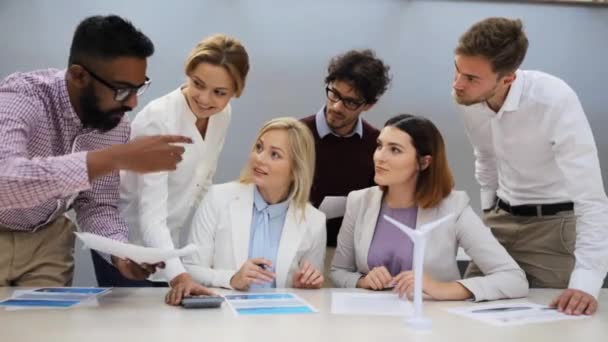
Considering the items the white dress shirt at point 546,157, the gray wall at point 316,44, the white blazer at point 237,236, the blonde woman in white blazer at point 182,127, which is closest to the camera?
the white dress shirt at point 546,157

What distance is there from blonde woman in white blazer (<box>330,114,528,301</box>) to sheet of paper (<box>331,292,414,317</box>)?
0.13 metres

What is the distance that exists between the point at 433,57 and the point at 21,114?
2.77 meters

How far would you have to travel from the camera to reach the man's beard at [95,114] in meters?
2.09

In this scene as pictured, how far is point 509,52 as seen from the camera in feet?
8.17

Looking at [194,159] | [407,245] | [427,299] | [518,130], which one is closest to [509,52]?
[518,130]

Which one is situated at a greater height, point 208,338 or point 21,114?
point 21,114

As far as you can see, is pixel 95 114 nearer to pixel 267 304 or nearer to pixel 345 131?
pixel 267 304

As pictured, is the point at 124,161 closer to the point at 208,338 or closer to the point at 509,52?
the point at 208,338

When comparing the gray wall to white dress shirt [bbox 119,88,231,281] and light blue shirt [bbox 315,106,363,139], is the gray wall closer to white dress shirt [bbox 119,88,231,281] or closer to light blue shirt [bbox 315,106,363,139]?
light blue shirt [bbox 315,106,363,139]

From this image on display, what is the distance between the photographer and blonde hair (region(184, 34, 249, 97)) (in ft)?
8.07

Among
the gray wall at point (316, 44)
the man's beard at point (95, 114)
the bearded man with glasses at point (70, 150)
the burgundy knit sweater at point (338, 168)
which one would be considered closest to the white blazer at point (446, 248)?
the burgundy knit sweater at point (338, 168)

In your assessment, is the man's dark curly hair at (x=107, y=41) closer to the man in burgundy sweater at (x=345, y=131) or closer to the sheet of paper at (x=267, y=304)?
the sheet of paper at (x=267, y=304)

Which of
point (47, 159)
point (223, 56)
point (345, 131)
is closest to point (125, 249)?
point (47, 159)

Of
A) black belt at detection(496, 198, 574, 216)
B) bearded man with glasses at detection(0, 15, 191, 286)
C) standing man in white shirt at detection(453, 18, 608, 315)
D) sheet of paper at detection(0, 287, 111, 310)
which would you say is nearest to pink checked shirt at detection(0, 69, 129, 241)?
bearded man with glasses at detection(0, 15, 191, 286)
